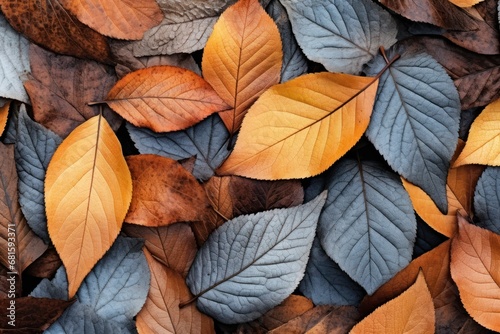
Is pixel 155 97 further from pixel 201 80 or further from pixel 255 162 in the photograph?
pixel 255 162

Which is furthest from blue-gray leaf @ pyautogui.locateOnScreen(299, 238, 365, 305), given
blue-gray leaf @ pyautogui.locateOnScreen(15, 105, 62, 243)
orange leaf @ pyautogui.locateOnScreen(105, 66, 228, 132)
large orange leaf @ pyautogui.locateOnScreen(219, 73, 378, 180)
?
blue-gray leaf @ pyautogui.locateOnScreen(15, 105, 62, 243)

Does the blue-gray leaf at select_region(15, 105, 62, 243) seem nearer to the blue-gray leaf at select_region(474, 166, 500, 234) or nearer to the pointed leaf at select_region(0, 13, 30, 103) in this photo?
the pointed leaf at select_region(0, 13, 30, 103)

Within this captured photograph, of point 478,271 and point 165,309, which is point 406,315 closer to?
point 478,271

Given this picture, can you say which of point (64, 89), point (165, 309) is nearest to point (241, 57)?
point (64, 89)

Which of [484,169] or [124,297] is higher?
[484,169]

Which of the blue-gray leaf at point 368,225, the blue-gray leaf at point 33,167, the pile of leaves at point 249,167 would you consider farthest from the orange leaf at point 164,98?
the blue-gray leaf at point 368,225

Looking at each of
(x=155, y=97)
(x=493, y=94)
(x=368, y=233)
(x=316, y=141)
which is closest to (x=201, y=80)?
(x=155, y=97)
